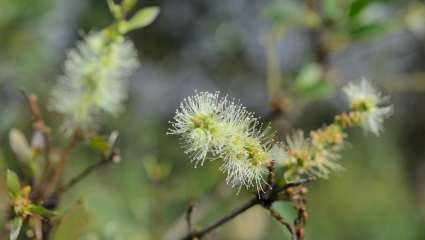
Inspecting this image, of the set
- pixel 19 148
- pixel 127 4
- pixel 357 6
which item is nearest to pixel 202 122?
pixel 127 4

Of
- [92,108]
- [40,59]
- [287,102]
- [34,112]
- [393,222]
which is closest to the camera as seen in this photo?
[34,112]

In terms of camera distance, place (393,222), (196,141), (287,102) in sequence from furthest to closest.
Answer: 1. (393,222)
2. (287,102)
3. (196,141)

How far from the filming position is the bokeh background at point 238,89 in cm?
145

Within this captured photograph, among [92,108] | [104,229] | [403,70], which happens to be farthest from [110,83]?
[403,70]

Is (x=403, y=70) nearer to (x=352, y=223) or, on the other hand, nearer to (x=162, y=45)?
(x=352, y=223)

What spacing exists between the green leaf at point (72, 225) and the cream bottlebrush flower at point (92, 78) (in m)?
0.17

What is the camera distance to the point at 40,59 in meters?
2.12

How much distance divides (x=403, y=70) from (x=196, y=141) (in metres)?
2.32

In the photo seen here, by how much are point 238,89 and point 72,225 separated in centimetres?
180

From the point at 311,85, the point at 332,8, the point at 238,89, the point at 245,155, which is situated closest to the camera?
the point at 245,155

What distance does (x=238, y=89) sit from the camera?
270 cm

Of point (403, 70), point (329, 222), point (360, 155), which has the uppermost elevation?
point (403, 70)

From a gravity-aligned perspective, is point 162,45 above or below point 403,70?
below

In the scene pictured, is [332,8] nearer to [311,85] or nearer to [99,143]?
[311,85]
